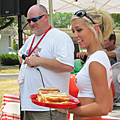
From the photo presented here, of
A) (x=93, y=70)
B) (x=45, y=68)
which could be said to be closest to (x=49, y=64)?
(x=45, y=68)

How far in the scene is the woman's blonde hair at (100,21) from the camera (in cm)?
174

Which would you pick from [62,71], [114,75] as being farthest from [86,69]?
[114,75]

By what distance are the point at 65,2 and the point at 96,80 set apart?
26.5 feet

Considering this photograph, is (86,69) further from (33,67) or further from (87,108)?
(33,67)

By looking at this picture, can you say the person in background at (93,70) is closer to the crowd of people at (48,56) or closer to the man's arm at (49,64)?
the crowd of people at (48,56)

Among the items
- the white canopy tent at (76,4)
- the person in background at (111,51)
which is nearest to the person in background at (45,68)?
the person in background at (111,51)

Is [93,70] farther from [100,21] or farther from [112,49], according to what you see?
[112,49]

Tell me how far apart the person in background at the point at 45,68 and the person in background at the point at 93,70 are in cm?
88

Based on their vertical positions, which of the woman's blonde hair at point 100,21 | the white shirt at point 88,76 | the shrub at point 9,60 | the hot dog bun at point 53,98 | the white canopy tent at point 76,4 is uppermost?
the white canopy tent at point 76,4

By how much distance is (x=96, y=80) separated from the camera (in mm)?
1566

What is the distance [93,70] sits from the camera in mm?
1580

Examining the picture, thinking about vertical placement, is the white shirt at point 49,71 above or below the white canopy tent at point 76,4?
below

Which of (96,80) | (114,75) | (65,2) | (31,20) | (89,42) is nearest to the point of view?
(96,80)

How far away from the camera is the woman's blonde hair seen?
174 centimetres
